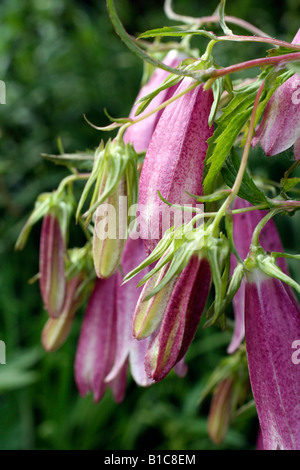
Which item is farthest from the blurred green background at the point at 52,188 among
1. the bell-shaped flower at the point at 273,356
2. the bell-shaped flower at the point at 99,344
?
the bell-shaped flower at the point at 273,356

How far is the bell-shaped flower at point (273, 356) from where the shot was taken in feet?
1.48

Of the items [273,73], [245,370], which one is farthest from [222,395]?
[273,73]

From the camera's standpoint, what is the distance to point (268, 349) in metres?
0.46

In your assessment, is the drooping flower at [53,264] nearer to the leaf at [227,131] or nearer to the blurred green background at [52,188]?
the leaf at [227,131]

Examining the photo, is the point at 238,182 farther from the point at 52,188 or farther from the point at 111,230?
the point at 52,188

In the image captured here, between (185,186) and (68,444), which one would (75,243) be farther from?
(185,186)

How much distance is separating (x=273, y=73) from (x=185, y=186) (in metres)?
0.11

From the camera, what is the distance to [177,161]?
487 mm

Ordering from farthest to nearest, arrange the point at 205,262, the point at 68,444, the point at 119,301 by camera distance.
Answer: the point at 68,444 → the point at 119,301 → the point at 205,262

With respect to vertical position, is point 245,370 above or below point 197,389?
above

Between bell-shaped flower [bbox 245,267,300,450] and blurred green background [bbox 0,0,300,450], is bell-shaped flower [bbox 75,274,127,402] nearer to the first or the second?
bell-shaped flower [bbox 245,267,300,450]

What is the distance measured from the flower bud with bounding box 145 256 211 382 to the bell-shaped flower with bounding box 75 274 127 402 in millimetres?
277

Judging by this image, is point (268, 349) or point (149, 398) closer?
point (268, 349)

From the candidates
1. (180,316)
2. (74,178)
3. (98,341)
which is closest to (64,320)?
(98,341)
